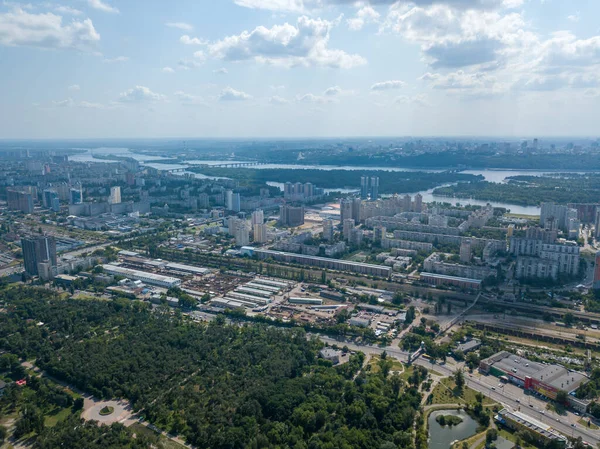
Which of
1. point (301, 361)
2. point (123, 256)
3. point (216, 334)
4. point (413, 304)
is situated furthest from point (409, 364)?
point (123, 256)

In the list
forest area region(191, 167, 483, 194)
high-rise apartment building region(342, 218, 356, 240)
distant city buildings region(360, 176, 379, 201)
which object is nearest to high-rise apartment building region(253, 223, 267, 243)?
high-rise apartment building region(342, 218, 356, 240)

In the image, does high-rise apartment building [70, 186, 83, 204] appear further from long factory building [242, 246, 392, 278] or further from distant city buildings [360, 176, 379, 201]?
distant city buildings [360, 176, 379, 201]

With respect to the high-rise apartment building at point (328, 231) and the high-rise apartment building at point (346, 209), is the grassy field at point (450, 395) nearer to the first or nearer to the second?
the high-rise apartment building at point (328, 231)

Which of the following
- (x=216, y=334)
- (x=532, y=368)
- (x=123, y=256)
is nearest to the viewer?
(x=532, y=368)

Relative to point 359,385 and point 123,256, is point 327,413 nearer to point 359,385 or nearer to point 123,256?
point 359,385

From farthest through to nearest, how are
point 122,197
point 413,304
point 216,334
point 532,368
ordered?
point 122,197
point 413,304
point 216,334
point 532,368
